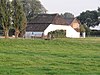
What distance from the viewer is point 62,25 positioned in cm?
9650

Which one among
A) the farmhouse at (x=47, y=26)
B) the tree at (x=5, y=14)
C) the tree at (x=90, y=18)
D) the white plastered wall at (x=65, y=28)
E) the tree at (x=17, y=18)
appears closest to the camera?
the tree at (x=5, y=14)

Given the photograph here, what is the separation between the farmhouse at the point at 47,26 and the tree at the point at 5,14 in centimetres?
2888

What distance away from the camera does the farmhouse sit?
90625 millimetres

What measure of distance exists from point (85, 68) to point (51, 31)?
69801 millimetres

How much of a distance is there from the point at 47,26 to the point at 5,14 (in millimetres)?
33616

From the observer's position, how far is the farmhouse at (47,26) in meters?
90.6

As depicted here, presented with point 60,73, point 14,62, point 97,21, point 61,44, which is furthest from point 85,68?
point 97,21

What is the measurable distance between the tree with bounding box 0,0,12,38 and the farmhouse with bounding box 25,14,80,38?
28.9 meters

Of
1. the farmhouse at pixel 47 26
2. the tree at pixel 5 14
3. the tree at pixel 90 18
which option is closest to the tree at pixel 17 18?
the tree at pixel 5 14

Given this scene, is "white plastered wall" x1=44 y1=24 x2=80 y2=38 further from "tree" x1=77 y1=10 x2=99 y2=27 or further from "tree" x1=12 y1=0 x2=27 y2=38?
"tree" x1=77 y1=10 x2=99 y2=27

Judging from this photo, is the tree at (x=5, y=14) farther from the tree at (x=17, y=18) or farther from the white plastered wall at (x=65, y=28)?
the white plastered wall at (x=65, y=28)

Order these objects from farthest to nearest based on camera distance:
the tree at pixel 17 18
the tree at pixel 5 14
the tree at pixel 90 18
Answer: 1. the tree at pixel 90 18
2. the tree at pixel 17 18
3. the tree at pixel 5 14

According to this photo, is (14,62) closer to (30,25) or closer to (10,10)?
(10,10)

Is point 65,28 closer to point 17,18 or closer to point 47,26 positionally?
point 47,26
